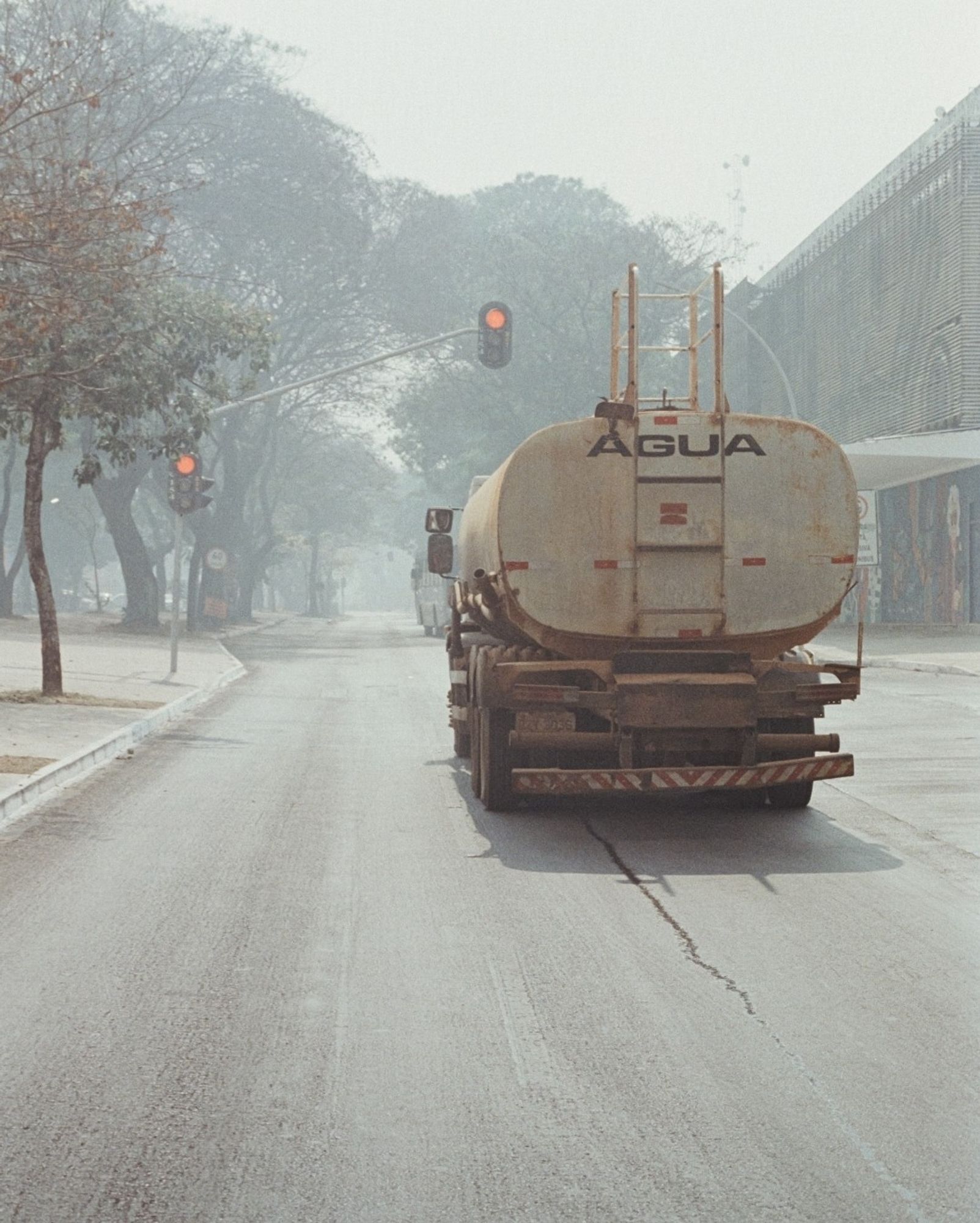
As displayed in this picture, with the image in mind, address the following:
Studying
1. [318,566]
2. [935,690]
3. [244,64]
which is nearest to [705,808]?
[935,690]

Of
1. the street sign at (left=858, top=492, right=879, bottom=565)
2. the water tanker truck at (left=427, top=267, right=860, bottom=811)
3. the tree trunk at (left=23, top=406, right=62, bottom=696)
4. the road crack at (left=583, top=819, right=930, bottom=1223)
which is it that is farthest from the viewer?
the street sign at (left=858, top=492, right=879, bottom=565)

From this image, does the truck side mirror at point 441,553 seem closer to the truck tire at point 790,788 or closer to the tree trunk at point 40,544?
the truck tire at point 790,788

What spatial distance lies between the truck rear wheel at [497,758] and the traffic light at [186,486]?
14.5 metres

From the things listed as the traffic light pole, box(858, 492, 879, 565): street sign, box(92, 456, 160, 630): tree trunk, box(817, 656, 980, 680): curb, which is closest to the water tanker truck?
box(858, 492, 879, 565): street sign

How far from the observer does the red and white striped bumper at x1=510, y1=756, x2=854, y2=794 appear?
10.5m

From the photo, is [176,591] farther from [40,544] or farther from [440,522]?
[440,522]

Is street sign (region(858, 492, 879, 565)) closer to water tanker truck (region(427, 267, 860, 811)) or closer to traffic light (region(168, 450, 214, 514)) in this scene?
traffic light (region(168, 450, 214, 514))

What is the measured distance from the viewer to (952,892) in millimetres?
8562

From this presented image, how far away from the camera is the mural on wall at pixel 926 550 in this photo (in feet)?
136

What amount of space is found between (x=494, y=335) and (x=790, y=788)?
15398 millimetres

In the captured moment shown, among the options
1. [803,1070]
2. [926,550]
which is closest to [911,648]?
[926,550]

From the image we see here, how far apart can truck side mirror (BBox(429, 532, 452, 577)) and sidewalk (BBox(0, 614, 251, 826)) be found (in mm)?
3446

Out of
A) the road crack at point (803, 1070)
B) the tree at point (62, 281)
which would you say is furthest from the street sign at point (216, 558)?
the road crack at point (803, 1070)

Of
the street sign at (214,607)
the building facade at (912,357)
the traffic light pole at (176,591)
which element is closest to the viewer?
the traffic light pole at (176,591)
